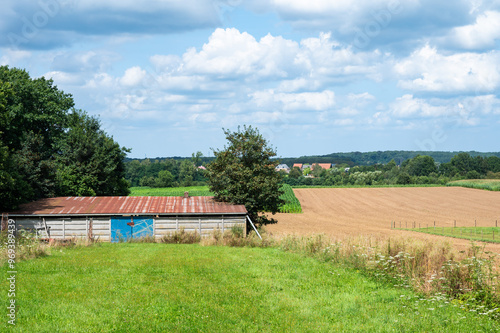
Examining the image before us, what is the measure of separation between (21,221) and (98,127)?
792 inches

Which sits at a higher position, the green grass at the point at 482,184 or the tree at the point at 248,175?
the tree at the point at 248,175

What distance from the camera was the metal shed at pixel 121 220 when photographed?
29578 mm

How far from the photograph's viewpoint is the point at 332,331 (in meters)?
9.65

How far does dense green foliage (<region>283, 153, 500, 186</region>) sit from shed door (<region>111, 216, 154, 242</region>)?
97837mm

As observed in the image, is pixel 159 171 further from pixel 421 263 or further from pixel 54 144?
pixel 421 263

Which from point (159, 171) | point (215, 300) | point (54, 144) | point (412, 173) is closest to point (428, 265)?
point (215, 300)

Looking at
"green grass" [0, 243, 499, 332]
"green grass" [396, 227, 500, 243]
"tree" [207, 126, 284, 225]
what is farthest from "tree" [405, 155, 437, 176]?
"green grass" [0, 243, 499, 332]

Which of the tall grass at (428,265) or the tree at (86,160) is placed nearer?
the tall grass at (428,265)

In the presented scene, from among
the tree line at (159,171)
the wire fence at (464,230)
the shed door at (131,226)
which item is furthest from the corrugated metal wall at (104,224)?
the tree line at (159,171)

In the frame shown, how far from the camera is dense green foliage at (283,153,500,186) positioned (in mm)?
124938

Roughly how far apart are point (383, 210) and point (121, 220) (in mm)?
49802

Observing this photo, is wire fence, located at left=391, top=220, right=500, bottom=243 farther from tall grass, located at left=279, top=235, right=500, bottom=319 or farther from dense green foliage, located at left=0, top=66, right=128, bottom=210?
dense green foliage, located at left=0, top=66, right=128, bottom=210

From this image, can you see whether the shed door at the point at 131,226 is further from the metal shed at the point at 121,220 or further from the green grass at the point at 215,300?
the green grass at the point at 215,300

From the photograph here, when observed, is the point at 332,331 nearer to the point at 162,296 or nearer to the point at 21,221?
the point at 162,296
